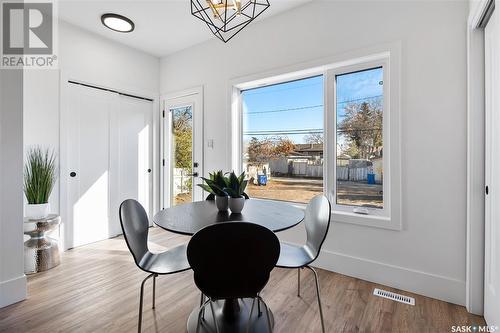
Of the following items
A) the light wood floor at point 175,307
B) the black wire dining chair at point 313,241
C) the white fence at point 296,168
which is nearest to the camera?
the black wire dining chair at point 313,241

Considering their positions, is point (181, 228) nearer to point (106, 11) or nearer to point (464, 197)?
point (464, 197)

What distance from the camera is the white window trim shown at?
7.16 ft

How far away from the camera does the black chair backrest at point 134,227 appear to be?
1498 millimetres

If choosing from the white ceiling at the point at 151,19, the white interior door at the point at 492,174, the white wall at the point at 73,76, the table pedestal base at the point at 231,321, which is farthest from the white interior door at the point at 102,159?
the white interior door at the point at 492,174

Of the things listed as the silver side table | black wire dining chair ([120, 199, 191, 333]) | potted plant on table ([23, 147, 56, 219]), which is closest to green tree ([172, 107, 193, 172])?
potted plant on table ([23, 147, 56, 219])

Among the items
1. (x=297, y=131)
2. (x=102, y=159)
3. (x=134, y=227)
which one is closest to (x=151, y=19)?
(x=102, y=159)

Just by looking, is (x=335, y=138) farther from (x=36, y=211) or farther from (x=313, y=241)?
(x=36, y=211)

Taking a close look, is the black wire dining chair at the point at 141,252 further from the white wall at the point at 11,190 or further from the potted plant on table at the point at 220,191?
the white wall at the point at 11,190

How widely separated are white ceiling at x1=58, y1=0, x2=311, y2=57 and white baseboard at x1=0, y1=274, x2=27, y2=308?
2.71 metres

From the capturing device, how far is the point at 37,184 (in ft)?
8.40

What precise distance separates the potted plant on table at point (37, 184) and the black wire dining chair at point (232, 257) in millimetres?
2334

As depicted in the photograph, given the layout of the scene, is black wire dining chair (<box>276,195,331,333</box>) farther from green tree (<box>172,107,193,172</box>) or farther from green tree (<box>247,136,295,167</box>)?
green tree (<box>172,107,193,172</box>)

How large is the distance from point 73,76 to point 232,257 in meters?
3.24

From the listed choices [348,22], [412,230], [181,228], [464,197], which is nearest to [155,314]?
[181,228]
